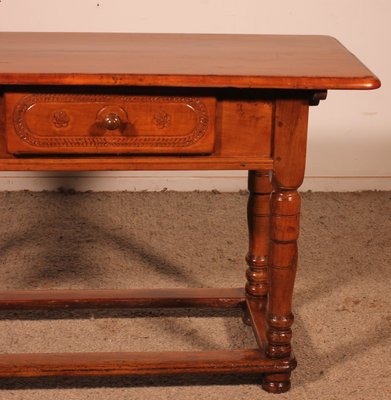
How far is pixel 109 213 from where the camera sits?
3.27 meters

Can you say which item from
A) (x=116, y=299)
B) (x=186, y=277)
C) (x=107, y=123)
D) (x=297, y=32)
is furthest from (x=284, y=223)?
(x=297, y=32)

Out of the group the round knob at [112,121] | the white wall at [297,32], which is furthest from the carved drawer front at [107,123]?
the white wall at [297,32]

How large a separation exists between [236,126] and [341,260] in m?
1.13

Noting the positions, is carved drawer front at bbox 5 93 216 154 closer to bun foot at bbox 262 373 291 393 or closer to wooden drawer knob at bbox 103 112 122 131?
wooden drawer knob at bbox 103 112 122 131

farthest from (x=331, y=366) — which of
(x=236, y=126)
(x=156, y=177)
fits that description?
(x=156, y=177)

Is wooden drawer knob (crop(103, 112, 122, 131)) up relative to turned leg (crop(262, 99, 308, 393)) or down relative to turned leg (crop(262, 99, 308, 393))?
up

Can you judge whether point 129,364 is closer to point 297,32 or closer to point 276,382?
point 276,382

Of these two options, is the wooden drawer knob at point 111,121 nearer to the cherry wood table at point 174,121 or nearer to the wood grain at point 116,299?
the cherry wood table at point 174,121

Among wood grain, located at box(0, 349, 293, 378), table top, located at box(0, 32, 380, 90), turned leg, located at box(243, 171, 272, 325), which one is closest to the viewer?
table top, located at box(0, 32, 380, 90)

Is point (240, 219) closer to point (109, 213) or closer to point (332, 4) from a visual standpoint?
point (109, 213)

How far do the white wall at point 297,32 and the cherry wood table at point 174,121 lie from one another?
1.27 metres

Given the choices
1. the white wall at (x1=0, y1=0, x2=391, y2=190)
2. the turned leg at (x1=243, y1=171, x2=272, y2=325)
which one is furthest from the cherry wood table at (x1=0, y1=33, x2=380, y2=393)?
the white wall at (x1=0, y1=0, x2=391, y2=190)

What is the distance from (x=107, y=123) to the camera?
1836 millimetres

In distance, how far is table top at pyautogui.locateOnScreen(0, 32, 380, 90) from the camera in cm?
179
